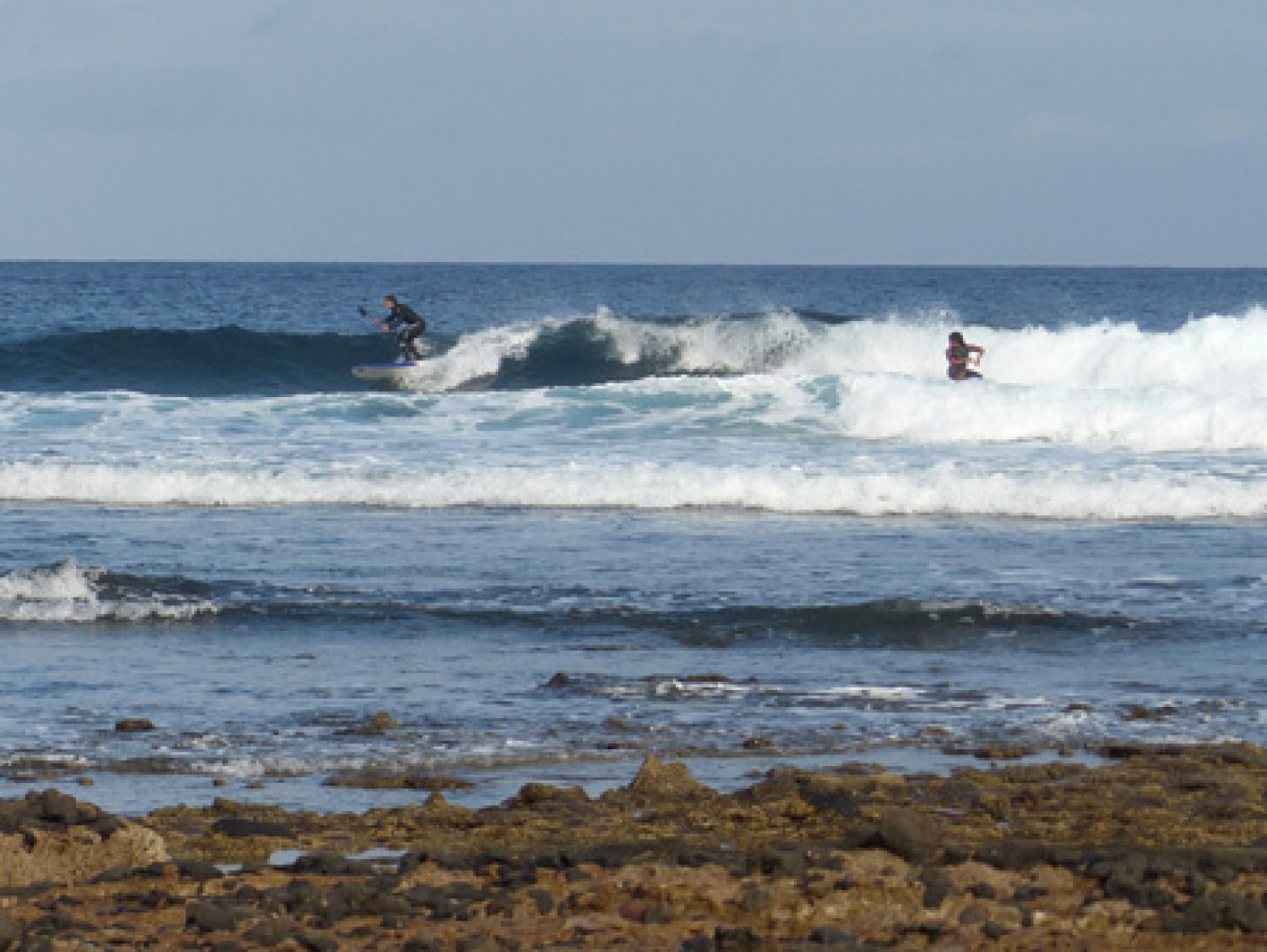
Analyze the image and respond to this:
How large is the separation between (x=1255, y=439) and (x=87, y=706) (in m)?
16.0

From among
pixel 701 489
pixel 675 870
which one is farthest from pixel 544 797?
pixel 701 489

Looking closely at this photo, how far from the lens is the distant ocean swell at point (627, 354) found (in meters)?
30.2

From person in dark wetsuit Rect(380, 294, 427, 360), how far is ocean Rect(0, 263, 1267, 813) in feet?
2.02

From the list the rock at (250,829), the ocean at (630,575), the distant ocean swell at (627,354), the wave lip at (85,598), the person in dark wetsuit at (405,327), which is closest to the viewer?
the rock at (250,829)

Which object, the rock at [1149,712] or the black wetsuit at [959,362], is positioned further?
the black wetsuit at [959,362]

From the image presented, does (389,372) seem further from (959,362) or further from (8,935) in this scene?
(8,935)

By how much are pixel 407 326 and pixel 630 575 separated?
1851 cm

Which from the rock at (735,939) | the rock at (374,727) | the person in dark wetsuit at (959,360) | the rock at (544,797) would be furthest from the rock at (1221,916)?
the person in dark wetsuit at (959,360)

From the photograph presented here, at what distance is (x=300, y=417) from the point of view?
23.8m

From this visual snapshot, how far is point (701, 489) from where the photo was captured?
667 inches

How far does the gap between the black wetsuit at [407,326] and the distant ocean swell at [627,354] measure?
1.54ft

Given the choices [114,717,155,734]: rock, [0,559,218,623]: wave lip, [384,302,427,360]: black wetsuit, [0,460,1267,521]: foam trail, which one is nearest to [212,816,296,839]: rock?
[114,717,155,734]: rock

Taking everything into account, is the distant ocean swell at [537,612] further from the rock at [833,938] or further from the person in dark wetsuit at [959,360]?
the person in dark wetsuit at [959,360]

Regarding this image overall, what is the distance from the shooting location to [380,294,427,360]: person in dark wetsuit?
29.0 m
